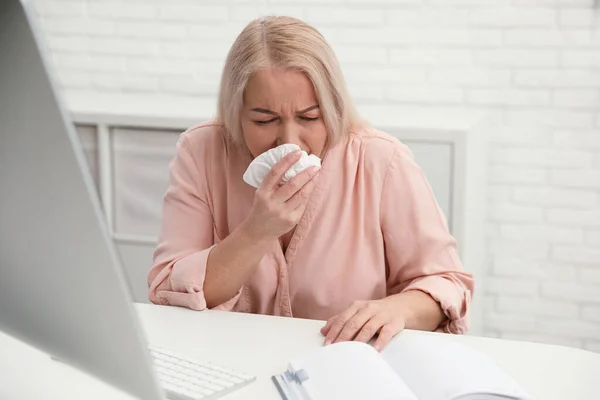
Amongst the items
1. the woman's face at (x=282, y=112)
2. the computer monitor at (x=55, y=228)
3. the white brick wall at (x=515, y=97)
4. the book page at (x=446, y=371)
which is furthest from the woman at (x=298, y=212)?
the white brick wall at (x=515, y=97)

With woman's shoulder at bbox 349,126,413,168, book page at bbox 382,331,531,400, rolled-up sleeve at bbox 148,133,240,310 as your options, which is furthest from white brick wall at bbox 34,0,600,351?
book page at bbox 382,331,531,400

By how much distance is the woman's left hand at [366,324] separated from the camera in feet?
4.14

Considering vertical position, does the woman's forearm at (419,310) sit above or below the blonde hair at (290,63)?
below

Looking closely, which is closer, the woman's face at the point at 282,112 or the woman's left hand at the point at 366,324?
the woman's left hand at the point at 366,324

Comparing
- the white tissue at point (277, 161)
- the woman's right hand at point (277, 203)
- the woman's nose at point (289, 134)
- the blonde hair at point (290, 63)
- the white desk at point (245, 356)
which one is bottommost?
the white desk at point (245, 356)

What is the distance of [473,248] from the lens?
2.71 m

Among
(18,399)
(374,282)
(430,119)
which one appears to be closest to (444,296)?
(374,282)

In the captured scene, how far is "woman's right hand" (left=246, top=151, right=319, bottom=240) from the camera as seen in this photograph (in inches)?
56.8

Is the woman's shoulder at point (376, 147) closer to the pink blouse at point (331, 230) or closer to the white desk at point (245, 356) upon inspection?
the pink blouse at point (331, 230)

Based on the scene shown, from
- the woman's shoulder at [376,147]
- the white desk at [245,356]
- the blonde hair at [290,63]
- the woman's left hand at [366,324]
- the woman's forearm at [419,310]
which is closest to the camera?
the white desk at [245,356]

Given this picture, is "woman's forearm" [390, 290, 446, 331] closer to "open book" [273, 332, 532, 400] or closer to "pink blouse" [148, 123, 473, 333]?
"pink blouse" [148, 123, 473, 333]

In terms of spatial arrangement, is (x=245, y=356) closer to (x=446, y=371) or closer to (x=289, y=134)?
(x=446, y=371)

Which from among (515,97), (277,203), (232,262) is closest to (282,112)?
(277,203)

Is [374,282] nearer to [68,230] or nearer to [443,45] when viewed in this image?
[68,230]
